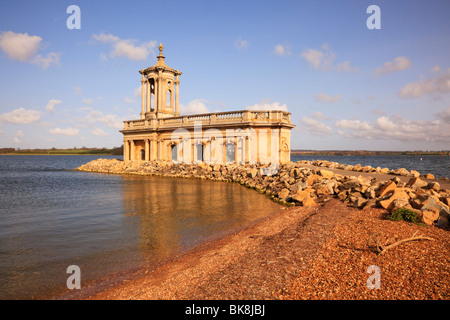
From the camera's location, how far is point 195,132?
32.2 m

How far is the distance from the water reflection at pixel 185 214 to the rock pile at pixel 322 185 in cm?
193

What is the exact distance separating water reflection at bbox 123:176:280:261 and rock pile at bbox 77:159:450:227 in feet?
6.34

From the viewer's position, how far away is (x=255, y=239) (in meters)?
8.52

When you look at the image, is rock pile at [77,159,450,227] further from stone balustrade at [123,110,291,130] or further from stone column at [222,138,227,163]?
stone balustrade at [123,110,291,130]

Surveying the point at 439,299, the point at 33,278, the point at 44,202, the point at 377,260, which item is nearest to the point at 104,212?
the point at 44,202

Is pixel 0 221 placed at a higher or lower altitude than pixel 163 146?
lower

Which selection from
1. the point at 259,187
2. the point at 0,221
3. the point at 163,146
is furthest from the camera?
the point at 163,146

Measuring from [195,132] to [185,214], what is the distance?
66.2 ft

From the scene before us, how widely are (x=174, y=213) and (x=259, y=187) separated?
912cm

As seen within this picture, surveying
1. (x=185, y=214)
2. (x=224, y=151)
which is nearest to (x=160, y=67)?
(x=224, y=151)

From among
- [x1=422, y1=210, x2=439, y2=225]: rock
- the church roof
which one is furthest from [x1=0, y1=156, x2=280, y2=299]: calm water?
the church roof

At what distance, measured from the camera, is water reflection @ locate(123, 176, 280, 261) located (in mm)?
8922

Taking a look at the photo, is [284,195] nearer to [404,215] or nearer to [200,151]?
[404,215]
